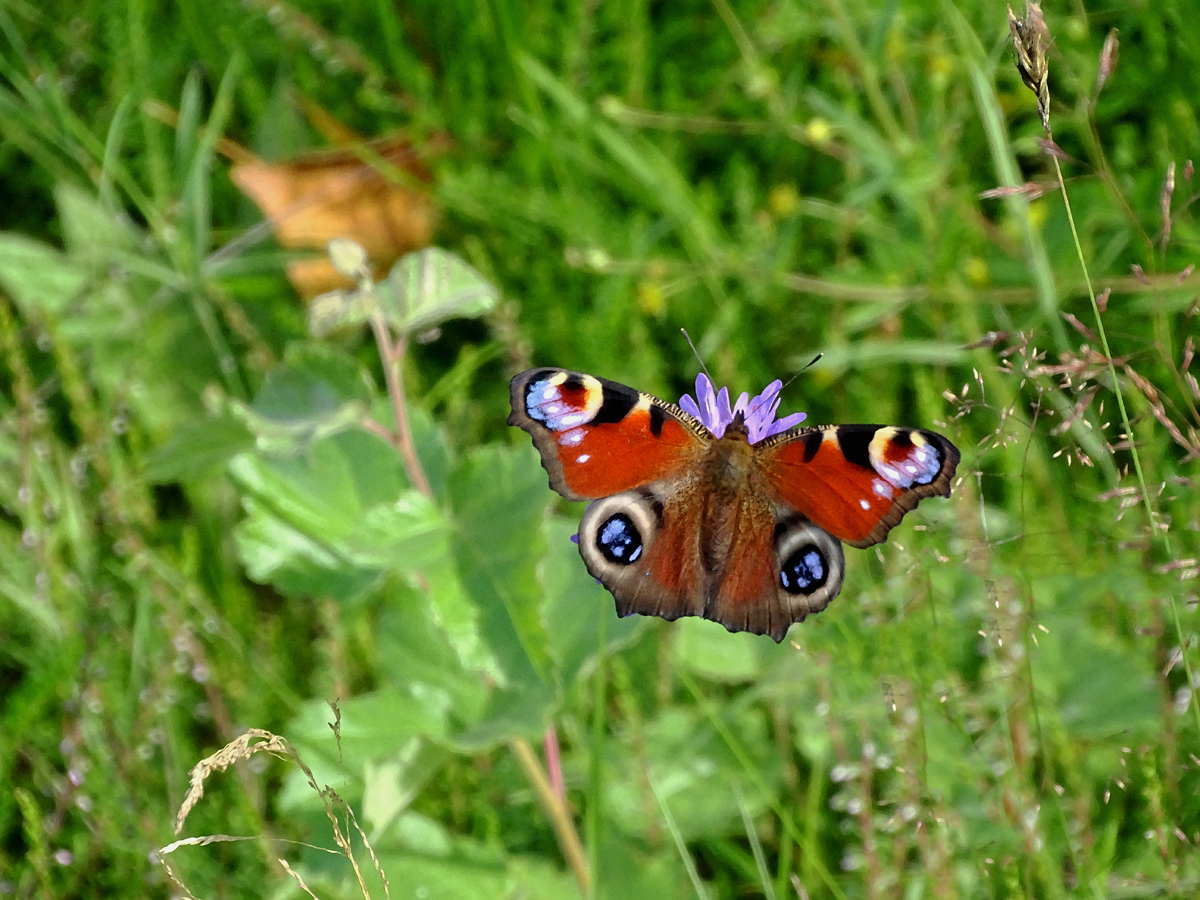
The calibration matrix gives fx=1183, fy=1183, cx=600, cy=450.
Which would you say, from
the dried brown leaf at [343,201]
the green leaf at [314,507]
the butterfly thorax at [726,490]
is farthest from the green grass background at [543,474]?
the butterfly thorax at [726,490]

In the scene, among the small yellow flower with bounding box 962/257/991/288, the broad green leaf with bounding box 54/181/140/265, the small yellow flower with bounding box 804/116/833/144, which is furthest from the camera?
the broad green leaf with bounding box 54/181/140/265

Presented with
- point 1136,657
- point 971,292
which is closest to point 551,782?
point 1136,657

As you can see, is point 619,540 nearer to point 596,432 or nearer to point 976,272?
point 596,432

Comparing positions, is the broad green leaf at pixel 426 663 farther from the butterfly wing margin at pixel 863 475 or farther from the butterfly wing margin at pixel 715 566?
the butterfly wing margin at pixel 863 475

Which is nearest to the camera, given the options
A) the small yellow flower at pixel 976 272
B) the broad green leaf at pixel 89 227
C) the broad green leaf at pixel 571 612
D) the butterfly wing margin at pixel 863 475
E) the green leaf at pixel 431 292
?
the butterfly wing margin at pixel 863 475

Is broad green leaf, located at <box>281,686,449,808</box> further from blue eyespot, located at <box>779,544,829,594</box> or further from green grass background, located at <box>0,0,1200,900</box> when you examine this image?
blue eyespot, located at <box>779,544,829,594</box>

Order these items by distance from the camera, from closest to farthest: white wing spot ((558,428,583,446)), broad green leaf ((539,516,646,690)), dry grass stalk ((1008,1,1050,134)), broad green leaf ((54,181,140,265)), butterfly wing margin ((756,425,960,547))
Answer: dry grass stalk ((1008,1,1050,134)), butterfly wing margin ((756,425,960,547)), white wing spot ((558,428,583,446)), broad green leaf ((539,516,646,690)), broad green leaf ((54,181,140,265))

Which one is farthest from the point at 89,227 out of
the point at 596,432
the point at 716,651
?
the point at 596,432

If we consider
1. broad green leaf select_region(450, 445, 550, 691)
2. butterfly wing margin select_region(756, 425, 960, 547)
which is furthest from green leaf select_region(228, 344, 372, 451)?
butterfly wing margin select_region(756, 425, 960, 547)
